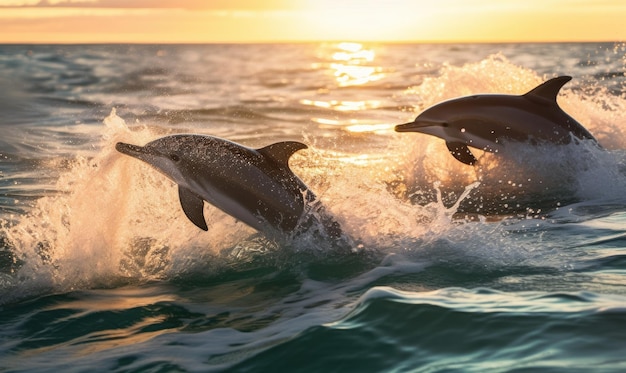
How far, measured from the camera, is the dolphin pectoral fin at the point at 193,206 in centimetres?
773

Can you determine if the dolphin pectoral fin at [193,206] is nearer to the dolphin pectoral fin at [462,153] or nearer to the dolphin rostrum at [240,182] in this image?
the dolphin rostrum at [240,182]

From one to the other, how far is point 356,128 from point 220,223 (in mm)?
12395

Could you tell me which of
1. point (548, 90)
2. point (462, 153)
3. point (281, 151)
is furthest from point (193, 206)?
point (548, 90)

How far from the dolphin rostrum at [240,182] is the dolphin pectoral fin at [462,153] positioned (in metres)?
3.75

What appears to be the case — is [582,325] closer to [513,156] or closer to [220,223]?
[220,223]

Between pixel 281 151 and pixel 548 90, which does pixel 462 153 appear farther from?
pixel 281 151

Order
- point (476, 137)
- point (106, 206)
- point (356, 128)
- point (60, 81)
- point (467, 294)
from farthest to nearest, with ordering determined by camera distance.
A: point (60, 81) < point (356, 128) < point (476, 137) < point (106, 206) < point (467, 294)

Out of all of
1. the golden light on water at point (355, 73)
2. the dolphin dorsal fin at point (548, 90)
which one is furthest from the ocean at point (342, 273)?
the golden light on water at point (355, 73)

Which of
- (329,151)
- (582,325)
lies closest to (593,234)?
(582,325)

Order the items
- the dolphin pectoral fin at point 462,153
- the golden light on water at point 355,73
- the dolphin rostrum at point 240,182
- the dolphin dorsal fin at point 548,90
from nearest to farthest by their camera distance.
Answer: the dolphin rostrum at point 240,182 < the dolphin dorsal fin at point 548,90 < the dolphin pectoral fin at point 462,153 < the golden light on water at point 355,73

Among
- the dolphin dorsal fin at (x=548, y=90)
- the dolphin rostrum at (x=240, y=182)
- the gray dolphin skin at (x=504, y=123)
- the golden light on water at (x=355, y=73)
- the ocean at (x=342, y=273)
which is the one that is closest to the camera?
the ocean at (x=342, y=273)

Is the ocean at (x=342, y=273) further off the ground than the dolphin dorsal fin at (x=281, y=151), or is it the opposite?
the dolphin dorsal fin at (x=281, y=151)

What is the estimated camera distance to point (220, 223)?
28.5ft

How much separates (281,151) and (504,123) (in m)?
4.34
